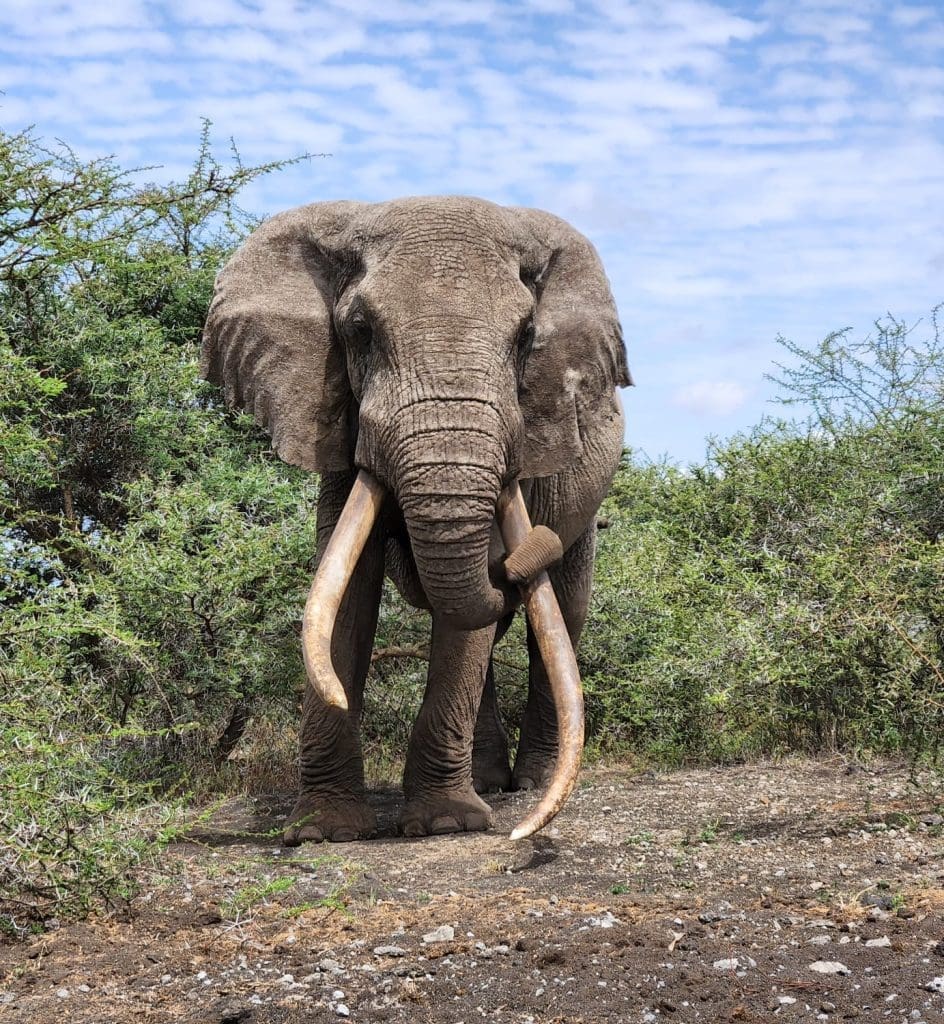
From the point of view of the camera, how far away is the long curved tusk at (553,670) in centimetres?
601

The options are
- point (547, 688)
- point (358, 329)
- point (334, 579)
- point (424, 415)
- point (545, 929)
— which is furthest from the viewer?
point (547, 688)

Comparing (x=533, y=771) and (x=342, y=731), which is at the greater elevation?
(x=342, y=731)

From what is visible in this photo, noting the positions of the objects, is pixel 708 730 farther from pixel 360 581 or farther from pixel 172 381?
pixel 172 381

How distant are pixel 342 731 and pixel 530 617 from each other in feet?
3.97

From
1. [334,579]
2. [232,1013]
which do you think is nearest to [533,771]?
[334,579]

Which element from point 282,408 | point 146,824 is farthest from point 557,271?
point 146,824

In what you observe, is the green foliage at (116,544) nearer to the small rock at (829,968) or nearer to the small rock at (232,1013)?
the small rock at (232,1013)

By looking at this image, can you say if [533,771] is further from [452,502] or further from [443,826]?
[452,502]

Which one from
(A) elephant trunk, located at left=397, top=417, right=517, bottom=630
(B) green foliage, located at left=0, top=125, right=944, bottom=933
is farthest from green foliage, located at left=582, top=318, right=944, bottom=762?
(A) elephant trunk, located at left=397, top=417, right=517, bottom=630

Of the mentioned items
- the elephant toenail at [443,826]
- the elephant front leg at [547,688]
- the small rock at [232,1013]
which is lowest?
the small rock at [232,1013]

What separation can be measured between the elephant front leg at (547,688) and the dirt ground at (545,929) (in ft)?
5.13

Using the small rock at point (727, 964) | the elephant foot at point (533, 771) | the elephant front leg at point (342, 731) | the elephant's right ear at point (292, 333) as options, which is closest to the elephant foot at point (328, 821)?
the elephant front leg at point (342, 731)

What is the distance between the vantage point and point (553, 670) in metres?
6.51

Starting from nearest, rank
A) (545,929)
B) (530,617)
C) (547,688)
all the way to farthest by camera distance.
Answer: (545,929) → (530,617) → (547,688)
